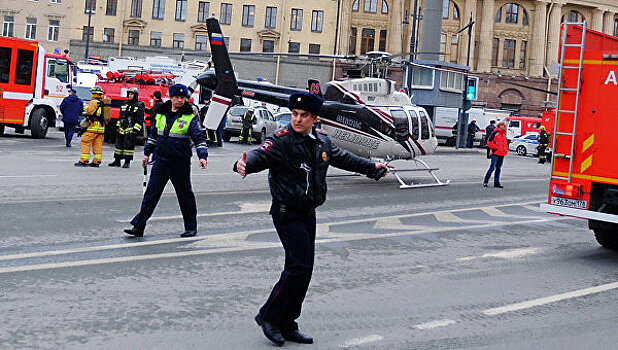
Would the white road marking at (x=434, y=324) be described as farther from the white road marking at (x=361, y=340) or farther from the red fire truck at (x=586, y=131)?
the red fire truck at (x=586, y=131)

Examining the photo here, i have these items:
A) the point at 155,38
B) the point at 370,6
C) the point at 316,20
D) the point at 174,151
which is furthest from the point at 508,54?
the point at 174,151

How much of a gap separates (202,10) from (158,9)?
3.81m

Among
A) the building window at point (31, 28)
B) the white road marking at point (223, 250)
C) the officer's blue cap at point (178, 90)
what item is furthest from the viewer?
the building window at point (31, 28)

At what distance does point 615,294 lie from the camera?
29.0 feet

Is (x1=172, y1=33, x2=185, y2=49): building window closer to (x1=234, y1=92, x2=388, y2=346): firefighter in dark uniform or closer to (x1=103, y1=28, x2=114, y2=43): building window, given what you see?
(x1=103, y1=28, x2=114, y2=43): building window

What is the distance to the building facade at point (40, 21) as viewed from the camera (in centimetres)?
7256

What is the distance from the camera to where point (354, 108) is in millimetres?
19969

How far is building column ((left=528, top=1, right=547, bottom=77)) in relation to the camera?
266 feet

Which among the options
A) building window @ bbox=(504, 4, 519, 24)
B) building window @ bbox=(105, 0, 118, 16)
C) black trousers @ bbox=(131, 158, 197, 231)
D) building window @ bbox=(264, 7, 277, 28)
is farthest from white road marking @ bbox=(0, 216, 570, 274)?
building window @ bbox=(504, 4, 519, 24)

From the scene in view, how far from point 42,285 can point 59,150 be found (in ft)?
56.6

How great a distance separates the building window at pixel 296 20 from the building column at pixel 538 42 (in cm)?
2225

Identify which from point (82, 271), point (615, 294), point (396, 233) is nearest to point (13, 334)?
point (82, 271)

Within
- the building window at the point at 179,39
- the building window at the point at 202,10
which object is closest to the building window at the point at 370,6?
the building window at the point at 202,10

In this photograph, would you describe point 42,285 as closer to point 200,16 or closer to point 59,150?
point 59,150
